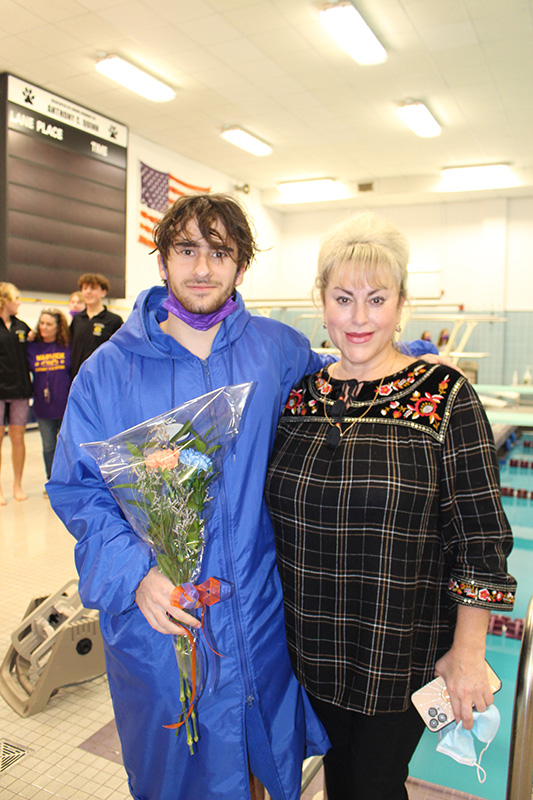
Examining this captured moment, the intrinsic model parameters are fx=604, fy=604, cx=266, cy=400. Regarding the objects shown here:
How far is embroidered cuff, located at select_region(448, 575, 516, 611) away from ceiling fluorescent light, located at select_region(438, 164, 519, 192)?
35.6 ft

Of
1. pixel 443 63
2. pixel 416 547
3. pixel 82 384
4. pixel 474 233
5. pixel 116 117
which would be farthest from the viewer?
pixel 474 233

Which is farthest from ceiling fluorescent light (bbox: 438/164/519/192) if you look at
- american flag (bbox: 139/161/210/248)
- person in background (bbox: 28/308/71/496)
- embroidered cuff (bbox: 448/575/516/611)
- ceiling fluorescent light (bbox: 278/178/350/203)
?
embroidered cuff (bbox: 448/575/516/611)

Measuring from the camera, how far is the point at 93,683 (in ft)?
8.73

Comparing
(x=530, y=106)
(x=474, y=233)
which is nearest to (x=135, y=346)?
(x=530, y=106)

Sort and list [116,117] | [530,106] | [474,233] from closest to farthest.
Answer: [530,106]
[116,117]
[474,233]

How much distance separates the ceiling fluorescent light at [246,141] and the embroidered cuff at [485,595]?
8.91 metres

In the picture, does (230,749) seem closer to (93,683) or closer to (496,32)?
(93,683)

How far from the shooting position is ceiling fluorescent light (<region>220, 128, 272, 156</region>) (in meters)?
9.03

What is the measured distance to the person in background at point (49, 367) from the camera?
17.2 feet

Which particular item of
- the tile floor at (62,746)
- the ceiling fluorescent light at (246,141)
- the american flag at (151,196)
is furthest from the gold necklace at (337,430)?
the ceiling fluorescent light at (246,141)

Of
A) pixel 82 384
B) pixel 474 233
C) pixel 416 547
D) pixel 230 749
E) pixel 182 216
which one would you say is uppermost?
pixel 474 233

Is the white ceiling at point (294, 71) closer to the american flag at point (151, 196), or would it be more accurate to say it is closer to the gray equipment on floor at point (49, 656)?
the american flag at point (151, 196)

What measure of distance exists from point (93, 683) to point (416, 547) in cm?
201

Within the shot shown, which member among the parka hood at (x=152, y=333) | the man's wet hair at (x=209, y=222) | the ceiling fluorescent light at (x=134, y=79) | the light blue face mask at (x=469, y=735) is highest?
the ceiling fluorescent light at (x=134, y=79)
